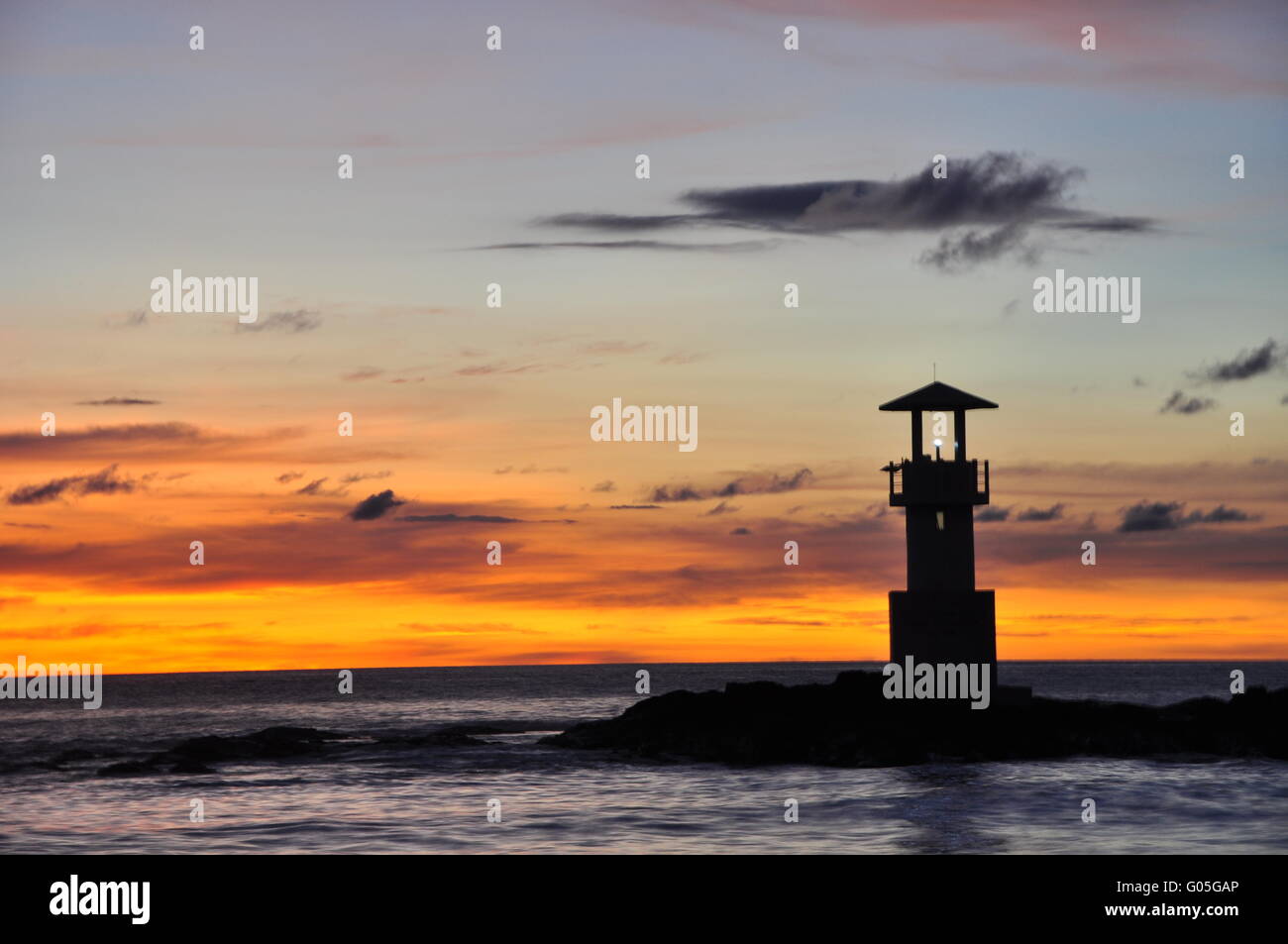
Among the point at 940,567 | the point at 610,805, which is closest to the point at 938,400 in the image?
the point at 940,567

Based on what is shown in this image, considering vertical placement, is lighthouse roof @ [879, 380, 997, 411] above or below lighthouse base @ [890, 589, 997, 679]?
above

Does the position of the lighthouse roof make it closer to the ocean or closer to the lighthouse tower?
the lighthouse tower

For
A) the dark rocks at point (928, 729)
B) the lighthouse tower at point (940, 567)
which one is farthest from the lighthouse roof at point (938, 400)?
the dark rocks at point (928, 729)

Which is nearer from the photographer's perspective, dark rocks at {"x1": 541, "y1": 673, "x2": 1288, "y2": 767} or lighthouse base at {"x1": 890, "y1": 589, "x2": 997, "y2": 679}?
lighthouse base at {"x1": 890, "y1": 589, "x2": 997, "y2": 679}

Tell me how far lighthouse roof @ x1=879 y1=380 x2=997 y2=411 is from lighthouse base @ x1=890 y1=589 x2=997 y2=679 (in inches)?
236

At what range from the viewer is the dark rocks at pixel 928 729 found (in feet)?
150

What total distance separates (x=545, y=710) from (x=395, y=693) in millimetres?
47840

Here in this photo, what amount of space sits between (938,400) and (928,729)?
421 inches

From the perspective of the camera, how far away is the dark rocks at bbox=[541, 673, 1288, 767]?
45.6 metres

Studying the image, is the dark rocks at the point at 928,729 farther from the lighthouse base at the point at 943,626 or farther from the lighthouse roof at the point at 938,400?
the lighthouse roof at the point at 938,400

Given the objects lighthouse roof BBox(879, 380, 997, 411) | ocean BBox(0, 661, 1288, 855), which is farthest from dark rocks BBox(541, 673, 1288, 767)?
lighthouse roof BBox(879, 380, 997, 411)

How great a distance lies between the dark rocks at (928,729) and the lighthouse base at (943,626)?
95.5 inches
